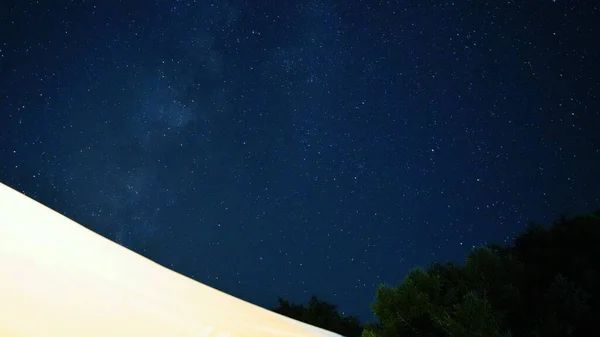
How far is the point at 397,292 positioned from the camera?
3.76m

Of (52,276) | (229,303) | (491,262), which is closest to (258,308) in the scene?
(229,303)

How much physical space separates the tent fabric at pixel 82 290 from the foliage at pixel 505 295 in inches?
85.2

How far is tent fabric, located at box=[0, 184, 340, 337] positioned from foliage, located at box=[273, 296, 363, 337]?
1236 cm

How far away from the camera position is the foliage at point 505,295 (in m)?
3.39

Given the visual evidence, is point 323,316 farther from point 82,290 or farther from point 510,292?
point 82,290

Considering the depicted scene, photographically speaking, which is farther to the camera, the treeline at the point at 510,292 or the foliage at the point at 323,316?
the foliage at the point at 323,316

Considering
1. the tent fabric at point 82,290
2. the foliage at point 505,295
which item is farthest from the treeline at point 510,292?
the tent fabric at point 82,290

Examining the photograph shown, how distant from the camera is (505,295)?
412cm

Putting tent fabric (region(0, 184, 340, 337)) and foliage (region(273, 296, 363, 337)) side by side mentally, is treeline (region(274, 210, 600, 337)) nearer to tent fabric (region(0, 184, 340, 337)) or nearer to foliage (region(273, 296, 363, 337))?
tent fabric (region(0, 184, 340, 337))

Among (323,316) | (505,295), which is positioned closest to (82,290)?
(505,295)

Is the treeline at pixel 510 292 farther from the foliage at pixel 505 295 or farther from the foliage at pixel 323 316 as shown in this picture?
the foliage at pixel 323 316

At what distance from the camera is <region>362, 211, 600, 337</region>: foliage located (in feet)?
11.1

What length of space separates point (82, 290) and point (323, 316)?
13.4 meters

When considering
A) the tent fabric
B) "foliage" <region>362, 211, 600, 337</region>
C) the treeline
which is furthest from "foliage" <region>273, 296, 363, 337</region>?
the tent fabric
